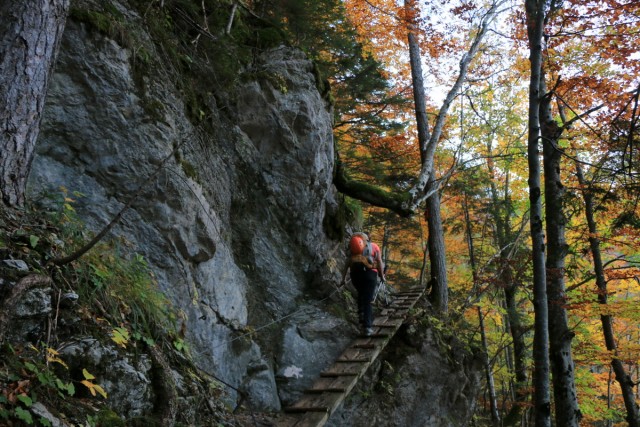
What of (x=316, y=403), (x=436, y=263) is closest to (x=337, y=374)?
(x=316, y=403)

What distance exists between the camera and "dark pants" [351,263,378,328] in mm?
7879

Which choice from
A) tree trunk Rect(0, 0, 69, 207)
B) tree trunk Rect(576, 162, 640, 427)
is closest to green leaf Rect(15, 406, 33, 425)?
tree trunk Rect(0, 0, 69, 207)

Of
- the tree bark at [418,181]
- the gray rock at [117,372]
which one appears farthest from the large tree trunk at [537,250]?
the gray rock at [117,372]

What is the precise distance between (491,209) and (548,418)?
1176 cm

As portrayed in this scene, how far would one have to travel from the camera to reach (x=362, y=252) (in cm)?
793

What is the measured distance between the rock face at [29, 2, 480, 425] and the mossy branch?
41cm

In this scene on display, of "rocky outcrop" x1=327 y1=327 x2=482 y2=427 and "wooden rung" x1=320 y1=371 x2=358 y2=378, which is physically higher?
"wooden rung" x1=320 y1=371 x2=358 y2=378

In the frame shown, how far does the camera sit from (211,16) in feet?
25.3

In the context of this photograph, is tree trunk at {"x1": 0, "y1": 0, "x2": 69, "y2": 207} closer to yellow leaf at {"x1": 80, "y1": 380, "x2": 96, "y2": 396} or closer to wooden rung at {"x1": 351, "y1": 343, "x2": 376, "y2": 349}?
yellow leaf at {"x1": 80, "y1": 380, "x2": 96, "y2": 396}

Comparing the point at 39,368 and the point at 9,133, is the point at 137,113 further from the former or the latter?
the point at 39,368

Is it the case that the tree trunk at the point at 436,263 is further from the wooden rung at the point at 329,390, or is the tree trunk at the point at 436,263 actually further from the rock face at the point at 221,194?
the wooden rung at the point at 329,390

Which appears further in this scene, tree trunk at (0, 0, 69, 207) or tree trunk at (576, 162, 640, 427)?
tree trunk at (576, 162, 640, 427)

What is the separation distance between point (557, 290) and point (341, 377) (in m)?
4.61

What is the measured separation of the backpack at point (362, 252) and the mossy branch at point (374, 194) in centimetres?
199
